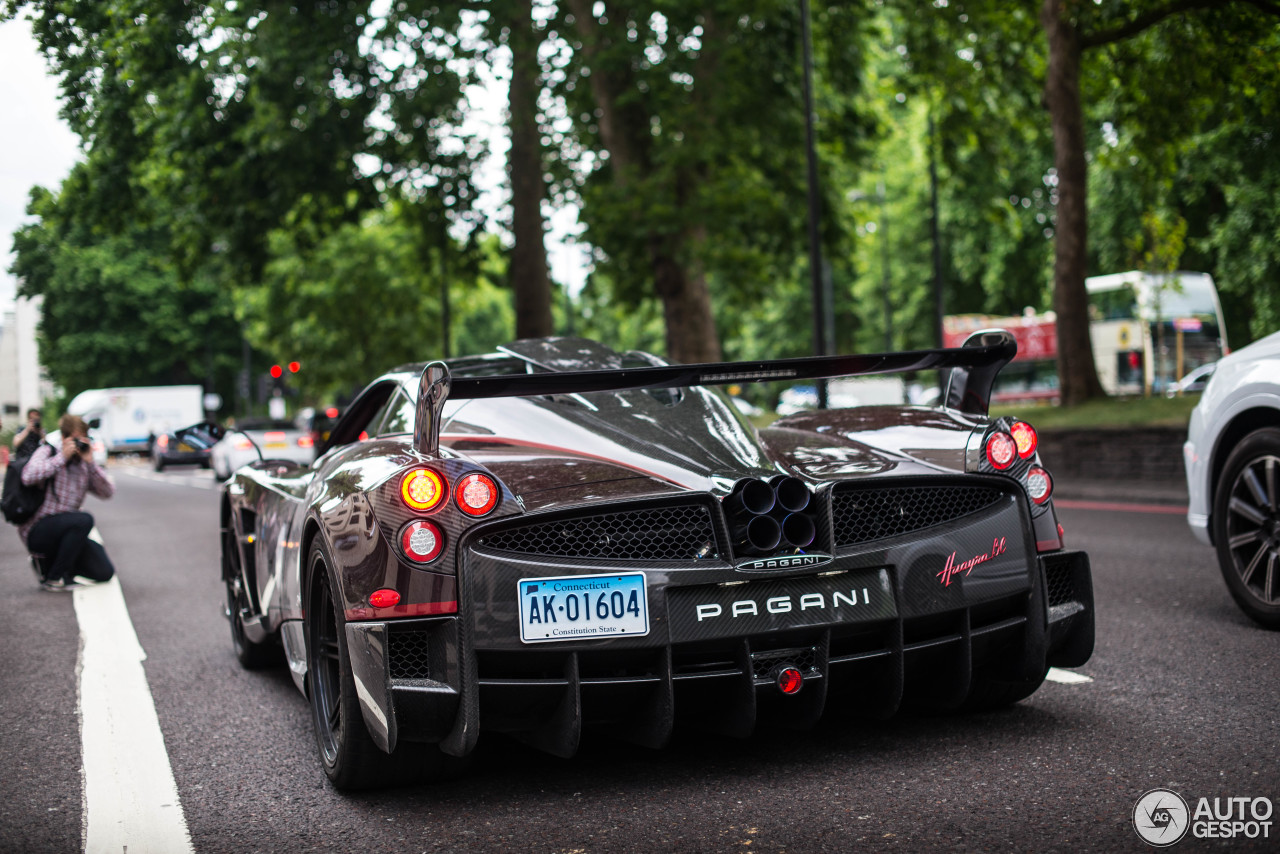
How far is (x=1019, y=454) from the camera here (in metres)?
4.04

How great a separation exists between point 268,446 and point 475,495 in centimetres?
2699

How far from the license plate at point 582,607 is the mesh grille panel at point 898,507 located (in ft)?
2.08

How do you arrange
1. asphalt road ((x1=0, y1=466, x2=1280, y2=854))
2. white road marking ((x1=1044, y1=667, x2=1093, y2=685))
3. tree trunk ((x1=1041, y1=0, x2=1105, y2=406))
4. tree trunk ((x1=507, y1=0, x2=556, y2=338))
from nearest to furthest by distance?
1. asphalt road ((x1=0, y1=466, x2=1280, y2=854))
2. white road marking ((x1=1044, y1=667, x2=1093, y2=685))
3. tree trunk ((x1=1041, y1=0, x2=1105, y2=406))
4. tree trunk ((x1=507, y1=0, x2=556, y2=338))

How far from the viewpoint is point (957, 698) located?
12.5 feet

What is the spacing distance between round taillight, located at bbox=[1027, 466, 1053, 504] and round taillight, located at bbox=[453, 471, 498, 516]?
170 cm

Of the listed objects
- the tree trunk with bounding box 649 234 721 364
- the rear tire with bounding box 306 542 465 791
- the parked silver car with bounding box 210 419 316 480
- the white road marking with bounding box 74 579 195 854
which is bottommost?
the parked silver car with bounding box 210 419 316 480

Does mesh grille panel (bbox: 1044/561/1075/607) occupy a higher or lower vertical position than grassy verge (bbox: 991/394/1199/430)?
higher

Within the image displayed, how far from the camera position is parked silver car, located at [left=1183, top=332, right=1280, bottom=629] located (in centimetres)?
550

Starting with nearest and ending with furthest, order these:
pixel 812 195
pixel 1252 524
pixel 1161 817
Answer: pixel 1161 817
pixel 1252 524
pixel 812 195

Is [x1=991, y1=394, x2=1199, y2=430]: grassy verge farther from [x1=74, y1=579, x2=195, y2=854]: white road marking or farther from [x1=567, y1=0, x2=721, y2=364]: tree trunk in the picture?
[x1=74, y1=579, x2=195, y2=854]: white road marking

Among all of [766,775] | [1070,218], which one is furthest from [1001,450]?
[1070,218]

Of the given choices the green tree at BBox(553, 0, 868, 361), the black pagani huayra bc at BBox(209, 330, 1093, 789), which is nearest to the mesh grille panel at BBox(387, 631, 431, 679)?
the black pagani huayra bc at BBox(209, 330, 1093, 789)

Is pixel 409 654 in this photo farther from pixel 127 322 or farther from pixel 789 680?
pixel 127 322

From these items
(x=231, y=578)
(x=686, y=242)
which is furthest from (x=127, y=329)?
(x=231, y=578)
